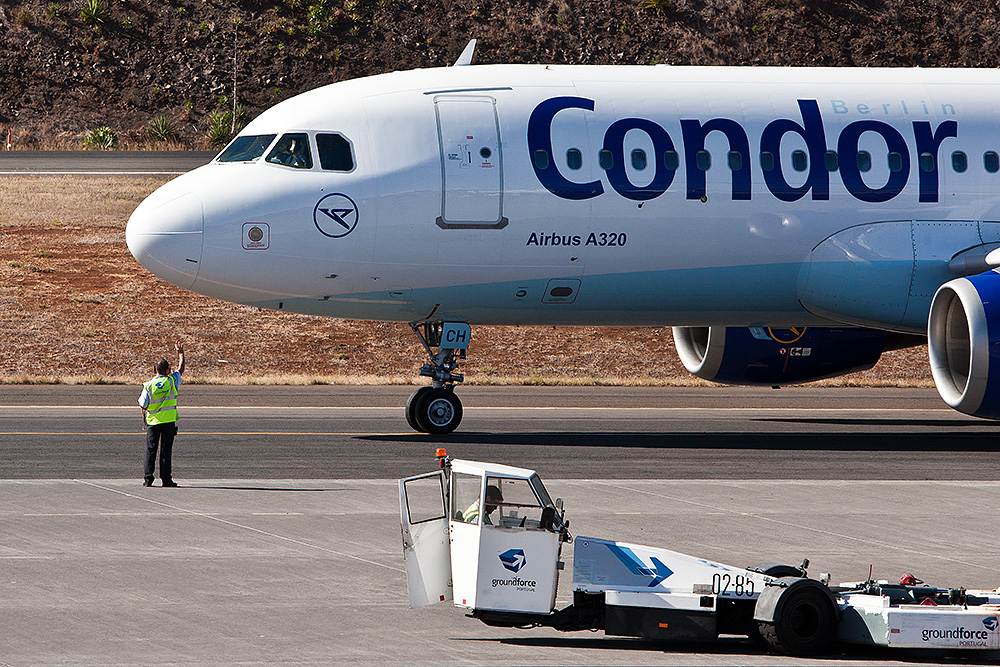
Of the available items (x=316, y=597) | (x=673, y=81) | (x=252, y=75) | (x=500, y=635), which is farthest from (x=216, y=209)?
(x=252, y=75)

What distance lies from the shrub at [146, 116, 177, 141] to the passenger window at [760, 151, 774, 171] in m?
46.2

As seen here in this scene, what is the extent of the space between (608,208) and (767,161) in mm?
2571

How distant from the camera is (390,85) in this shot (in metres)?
19.8

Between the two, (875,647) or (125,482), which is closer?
(875,647)

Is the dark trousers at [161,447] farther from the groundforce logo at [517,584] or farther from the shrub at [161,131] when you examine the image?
the shrub at [161,131]

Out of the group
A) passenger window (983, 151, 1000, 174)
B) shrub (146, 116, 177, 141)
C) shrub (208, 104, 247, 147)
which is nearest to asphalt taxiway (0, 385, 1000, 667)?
passenger window (983, 151, 1000, 174)

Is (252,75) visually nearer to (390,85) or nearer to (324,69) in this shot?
(324,69)

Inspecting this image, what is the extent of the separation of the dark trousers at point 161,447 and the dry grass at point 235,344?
46.1 feet

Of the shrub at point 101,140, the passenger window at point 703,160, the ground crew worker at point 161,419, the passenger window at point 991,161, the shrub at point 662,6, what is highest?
the shrub at point 662,6

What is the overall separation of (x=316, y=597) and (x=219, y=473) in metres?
6.50

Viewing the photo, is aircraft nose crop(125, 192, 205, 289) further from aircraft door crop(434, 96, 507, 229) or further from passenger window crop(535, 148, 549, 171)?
passenger window crop(535, 148, 549, 171)

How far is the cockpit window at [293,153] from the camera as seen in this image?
19156 millimetres

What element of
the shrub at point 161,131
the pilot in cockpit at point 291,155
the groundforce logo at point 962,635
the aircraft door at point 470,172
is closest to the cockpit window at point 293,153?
the pilot in cockpit at point 291,155

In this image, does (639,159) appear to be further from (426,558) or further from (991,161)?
(426,558)
